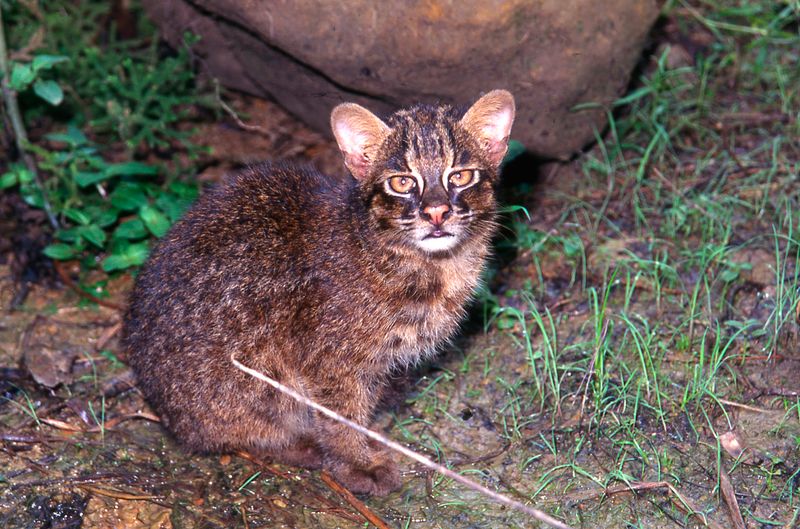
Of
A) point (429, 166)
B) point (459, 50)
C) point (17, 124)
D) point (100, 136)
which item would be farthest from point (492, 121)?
point (100, 136)

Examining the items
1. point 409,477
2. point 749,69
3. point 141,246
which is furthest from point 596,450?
point 749,69

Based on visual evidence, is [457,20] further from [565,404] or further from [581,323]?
[565,404]

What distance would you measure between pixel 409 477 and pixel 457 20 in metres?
2.89

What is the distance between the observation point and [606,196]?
706 cm

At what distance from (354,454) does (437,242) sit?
1.34m

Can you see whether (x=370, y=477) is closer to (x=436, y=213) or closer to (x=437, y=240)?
(x=437, y=240)

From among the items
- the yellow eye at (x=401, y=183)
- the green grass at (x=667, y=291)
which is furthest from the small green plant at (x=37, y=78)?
the green grass at (x=667, y=291)

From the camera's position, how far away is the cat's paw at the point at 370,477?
5277 mm

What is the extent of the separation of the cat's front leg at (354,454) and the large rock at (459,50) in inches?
88.1

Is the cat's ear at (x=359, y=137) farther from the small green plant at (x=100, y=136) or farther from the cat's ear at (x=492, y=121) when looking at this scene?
the small green plant at (x=100, y=136)

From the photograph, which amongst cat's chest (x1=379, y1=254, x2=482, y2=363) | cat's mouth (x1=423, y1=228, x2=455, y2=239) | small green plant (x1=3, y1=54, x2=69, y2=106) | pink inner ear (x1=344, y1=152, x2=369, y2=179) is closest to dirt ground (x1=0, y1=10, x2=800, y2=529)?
cat's chest (x1=379, y1=254, x2=482, y2=363)

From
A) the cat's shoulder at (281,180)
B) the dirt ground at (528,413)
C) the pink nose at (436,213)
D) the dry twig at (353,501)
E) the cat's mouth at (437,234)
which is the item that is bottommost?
the dry twig at (353,501)

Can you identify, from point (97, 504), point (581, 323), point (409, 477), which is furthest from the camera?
point (581, 323)

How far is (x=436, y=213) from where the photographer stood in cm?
479
